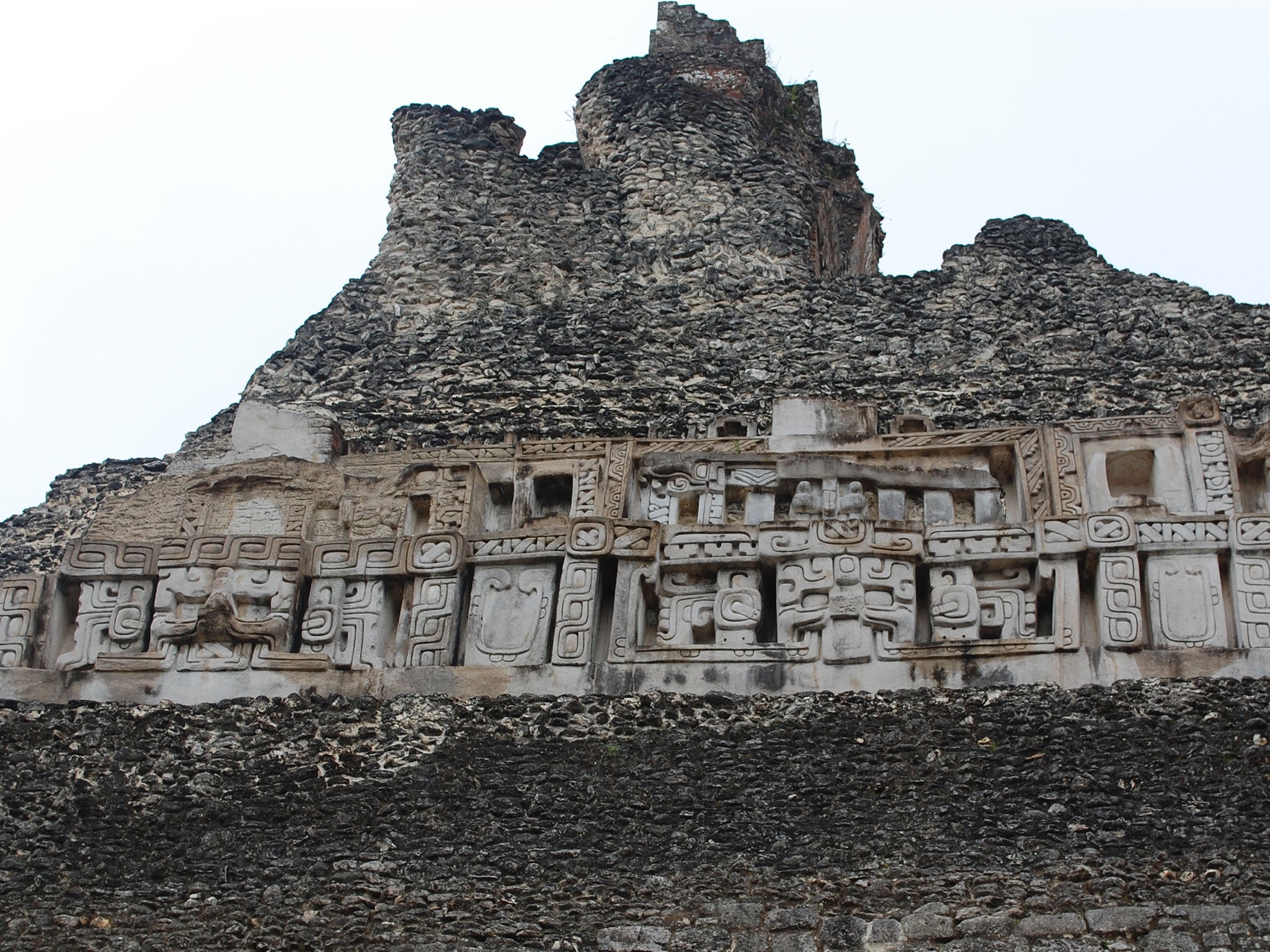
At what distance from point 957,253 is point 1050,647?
600 centimetres

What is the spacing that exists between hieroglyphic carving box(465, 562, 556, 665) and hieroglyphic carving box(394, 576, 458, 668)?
0.10m

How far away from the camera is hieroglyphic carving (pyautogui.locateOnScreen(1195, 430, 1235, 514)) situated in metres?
10.4

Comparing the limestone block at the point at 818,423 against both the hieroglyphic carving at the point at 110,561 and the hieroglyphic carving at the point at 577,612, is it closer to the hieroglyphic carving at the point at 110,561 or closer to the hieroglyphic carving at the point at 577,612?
the hieroglyphic carving at the point at 577,612

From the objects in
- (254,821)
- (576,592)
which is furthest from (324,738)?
(576,592)

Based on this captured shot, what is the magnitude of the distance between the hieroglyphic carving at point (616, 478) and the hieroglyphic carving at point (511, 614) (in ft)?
3.03

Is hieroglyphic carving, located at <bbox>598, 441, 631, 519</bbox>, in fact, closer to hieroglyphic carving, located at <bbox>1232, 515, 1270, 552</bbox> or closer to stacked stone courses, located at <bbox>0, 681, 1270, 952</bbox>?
stacked stone courses, located at <bbox>0, 681, 1270, 952</bbox>

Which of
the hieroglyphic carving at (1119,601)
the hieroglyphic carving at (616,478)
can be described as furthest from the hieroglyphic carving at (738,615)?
the hieroglyphic carving at (1119,601)

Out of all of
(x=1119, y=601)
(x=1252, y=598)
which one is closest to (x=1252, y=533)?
(x=1252, y=598)

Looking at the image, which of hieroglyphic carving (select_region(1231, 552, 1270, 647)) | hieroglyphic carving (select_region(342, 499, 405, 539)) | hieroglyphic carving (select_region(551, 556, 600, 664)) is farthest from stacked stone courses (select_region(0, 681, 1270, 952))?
hieroglyphic carving (select_region(342, 499, 405, 539))

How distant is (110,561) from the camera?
1042cm

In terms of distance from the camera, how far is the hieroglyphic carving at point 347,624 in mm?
9898

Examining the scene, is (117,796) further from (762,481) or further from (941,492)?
(941,492)

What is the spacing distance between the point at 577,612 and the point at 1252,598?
3342mm

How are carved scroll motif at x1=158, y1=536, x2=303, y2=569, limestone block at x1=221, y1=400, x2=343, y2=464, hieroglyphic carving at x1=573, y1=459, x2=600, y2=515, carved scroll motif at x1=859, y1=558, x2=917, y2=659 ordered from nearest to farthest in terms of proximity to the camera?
carved scroll motif at x1=859, y1=558, x2=917, y2=659 < carved scroll motif at x1=158, y1=536, x2=303, y2=569 < hieroglyphic carving at x1=573, y1=459, x2=600, y2=515 < limestone block at x1=221, y1=400, x2=343, y2=464
